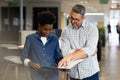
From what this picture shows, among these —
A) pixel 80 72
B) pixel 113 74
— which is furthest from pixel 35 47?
pixel 113 74

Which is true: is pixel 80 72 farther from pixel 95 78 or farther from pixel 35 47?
pixel 35 47

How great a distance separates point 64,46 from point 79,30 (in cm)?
21

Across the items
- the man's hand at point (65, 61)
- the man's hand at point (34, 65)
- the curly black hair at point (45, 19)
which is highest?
the curly black hair at point (45, 19)

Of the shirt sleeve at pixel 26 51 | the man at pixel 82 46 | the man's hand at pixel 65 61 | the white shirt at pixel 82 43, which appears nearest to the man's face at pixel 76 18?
the man at pixel 82 46

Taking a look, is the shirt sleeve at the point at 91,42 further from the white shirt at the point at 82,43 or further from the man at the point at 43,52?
the man at the point at 43,52

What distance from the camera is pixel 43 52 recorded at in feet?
9.82

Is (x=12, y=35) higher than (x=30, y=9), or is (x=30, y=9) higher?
(x=30, y=9)

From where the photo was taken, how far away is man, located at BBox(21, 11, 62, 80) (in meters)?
2.86

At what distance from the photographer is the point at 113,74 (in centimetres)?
935

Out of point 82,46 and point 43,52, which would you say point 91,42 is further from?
point 43,52

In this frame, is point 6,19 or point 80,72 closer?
point 80,72

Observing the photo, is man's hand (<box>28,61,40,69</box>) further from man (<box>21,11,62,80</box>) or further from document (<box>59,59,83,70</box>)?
document (<box>59,59,83,70</box>)

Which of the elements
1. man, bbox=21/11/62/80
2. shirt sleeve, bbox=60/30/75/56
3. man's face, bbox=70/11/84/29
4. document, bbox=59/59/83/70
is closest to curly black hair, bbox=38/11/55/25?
man, bbox=21/11/62/80

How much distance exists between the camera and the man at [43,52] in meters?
2.86
